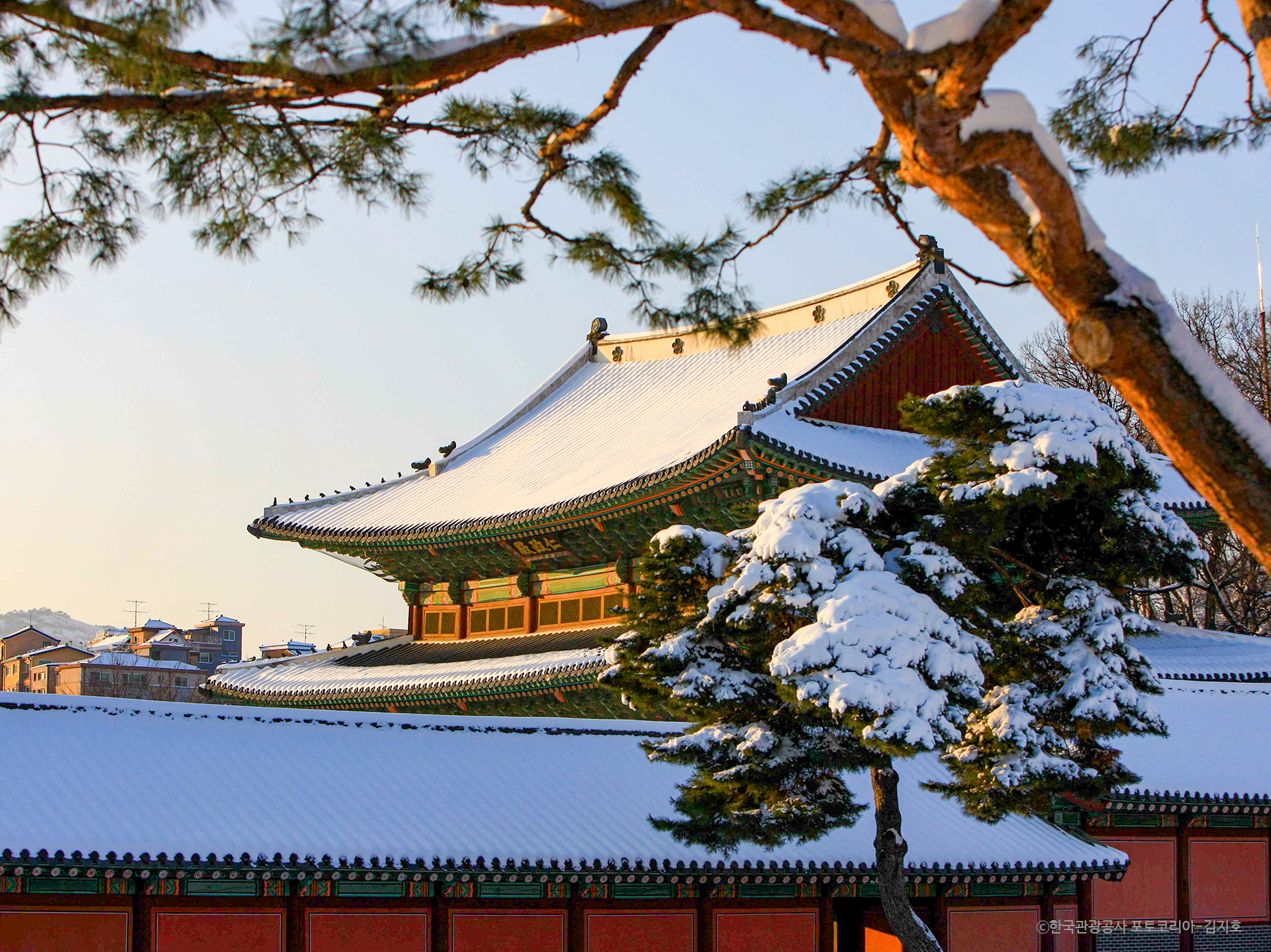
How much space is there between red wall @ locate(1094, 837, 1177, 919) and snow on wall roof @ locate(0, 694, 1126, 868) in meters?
1.15

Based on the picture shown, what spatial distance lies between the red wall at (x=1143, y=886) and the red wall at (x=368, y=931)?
730 centimetres

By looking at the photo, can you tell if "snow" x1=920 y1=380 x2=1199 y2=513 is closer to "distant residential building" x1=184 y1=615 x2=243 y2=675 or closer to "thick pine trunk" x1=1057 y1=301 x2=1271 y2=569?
"thick pine trunk" x1=1057 y1=301 x2=1271 y2=569

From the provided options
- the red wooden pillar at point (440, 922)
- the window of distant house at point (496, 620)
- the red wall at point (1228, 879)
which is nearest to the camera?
the red wooden pillar at point (440, 922)

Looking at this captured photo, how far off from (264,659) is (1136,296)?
20283 millimetres

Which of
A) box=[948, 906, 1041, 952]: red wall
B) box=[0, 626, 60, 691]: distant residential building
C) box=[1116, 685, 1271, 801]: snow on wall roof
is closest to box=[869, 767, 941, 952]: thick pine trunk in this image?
box=[948, 906, 1041, 952]: red wall

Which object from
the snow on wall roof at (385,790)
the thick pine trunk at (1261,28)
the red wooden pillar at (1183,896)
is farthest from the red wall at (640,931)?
the thick pine trunk at (1261,28)


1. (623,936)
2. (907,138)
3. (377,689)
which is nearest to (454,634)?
(377,689)

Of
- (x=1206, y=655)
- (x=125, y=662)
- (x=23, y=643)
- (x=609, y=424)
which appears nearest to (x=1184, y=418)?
(x=1206, y=655)

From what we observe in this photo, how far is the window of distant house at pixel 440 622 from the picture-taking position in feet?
68.6

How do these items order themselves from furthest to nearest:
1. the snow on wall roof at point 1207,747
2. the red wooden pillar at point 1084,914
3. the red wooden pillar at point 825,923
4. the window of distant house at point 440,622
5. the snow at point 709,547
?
the window of distant house at point 440,622, the snow on wall roof at point 1207,747, the red wooden pillar at point 1084,914, the red wooden pillar at point 825,923, the snow at point 709,547

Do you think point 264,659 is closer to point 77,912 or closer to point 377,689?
point 377,689

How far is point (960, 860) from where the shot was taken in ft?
44.4

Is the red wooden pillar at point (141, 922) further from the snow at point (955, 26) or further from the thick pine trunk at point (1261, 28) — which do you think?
the thick pine trunk at point (1261, 28)

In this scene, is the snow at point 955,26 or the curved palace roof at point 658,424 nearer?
the snow at point 955,26
